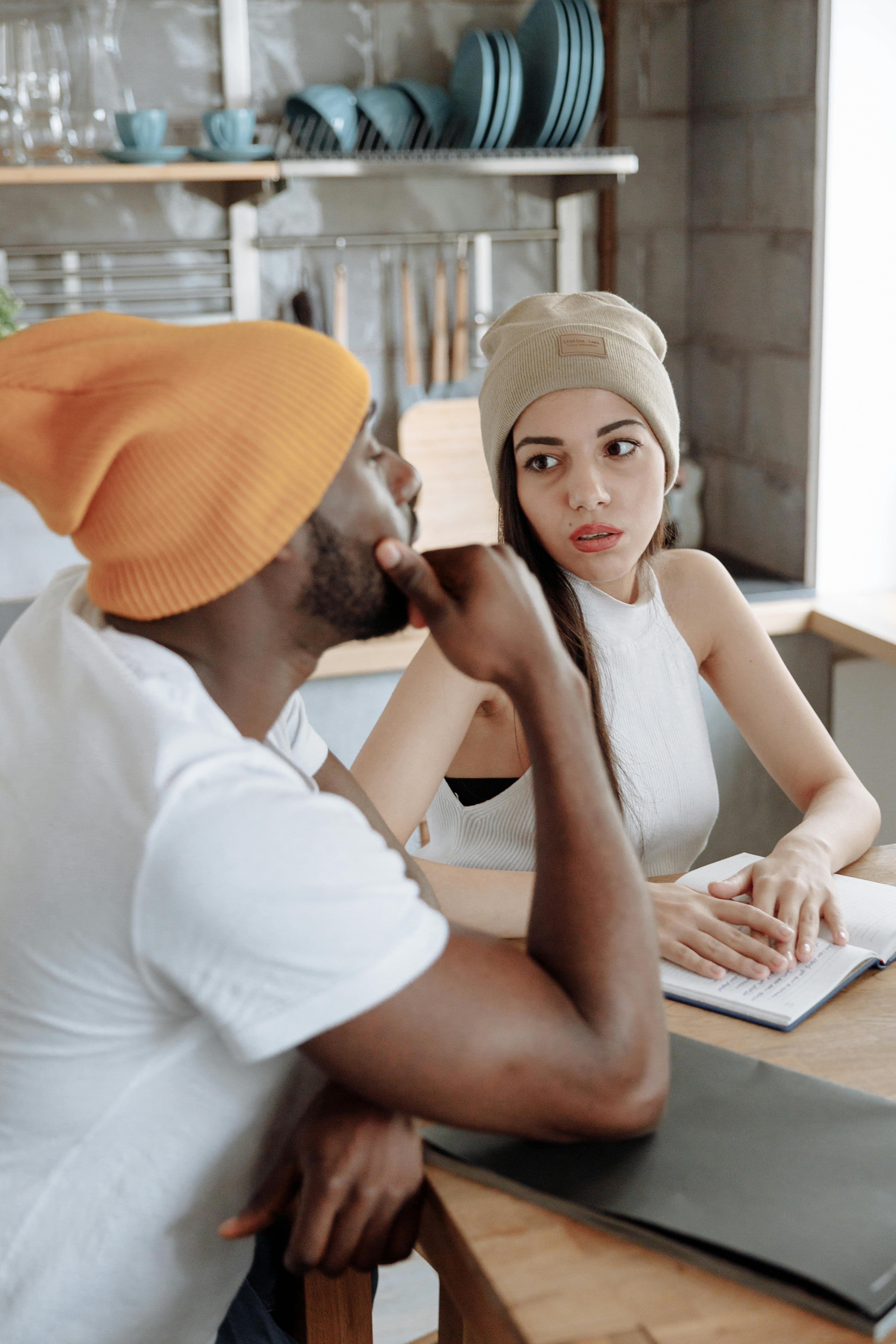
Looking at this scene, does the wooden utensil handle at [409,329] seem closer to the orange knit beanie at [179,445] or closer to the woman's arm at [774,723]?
the woman's arm at [774,723]

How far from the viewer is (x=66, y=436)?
2.57 feet

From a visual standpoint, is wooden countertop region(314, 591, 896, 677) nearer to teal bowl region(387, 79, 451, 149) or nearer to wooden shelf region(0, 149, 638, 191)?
wooden shelf region(0, 149, 638, 191)

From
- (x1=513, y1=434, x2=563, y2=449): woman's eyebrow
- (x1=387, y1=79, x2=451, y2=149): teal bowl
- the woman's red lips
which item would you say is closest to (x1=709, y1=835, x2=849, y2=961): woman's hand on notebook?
the woman's red lips

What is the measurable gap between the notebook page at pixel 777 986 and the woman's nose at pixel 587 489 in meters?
0.57

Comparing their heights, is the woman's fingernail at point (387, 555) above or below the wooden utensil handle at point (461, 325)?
below

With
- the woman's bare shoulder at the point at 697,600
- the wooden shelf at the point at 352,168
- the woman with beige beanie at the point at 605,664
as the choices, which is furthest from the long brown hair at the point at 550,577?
the wooden shelf at the point at 352,168

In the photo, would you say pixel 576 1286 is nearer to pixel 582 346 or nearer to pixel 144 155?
pixel 582 346

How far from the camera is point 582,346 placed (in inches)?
55.6

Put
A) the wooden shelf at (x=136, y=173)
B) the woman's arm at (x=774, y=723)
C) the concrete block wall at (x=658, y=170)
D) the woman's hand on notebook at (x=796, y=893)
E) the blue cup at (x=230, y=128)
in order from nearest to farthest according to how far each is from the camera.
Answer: the woman's hand on notebook at (x=796, y=893) < the woman's arm at (x=774, y=723) < the wooden shelf at (x=136, y=173) < the blue cup at (x=230, y=128) < the concrete block wall at (x=658, y=170)

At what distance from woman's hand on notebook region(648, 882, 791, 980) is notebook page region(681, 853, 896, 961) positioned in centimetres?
7

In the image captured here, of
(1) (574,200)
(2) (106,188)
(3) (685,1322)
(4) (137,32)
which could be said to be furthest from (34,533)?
(3) (685,1322)

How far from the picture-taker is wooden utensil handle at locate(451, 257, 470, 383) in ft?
8.77

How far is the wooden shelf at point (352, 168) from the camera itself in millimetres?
2195

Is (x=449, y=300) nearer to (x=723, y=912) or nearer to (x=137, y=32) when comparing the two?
(x=137, y=32)
